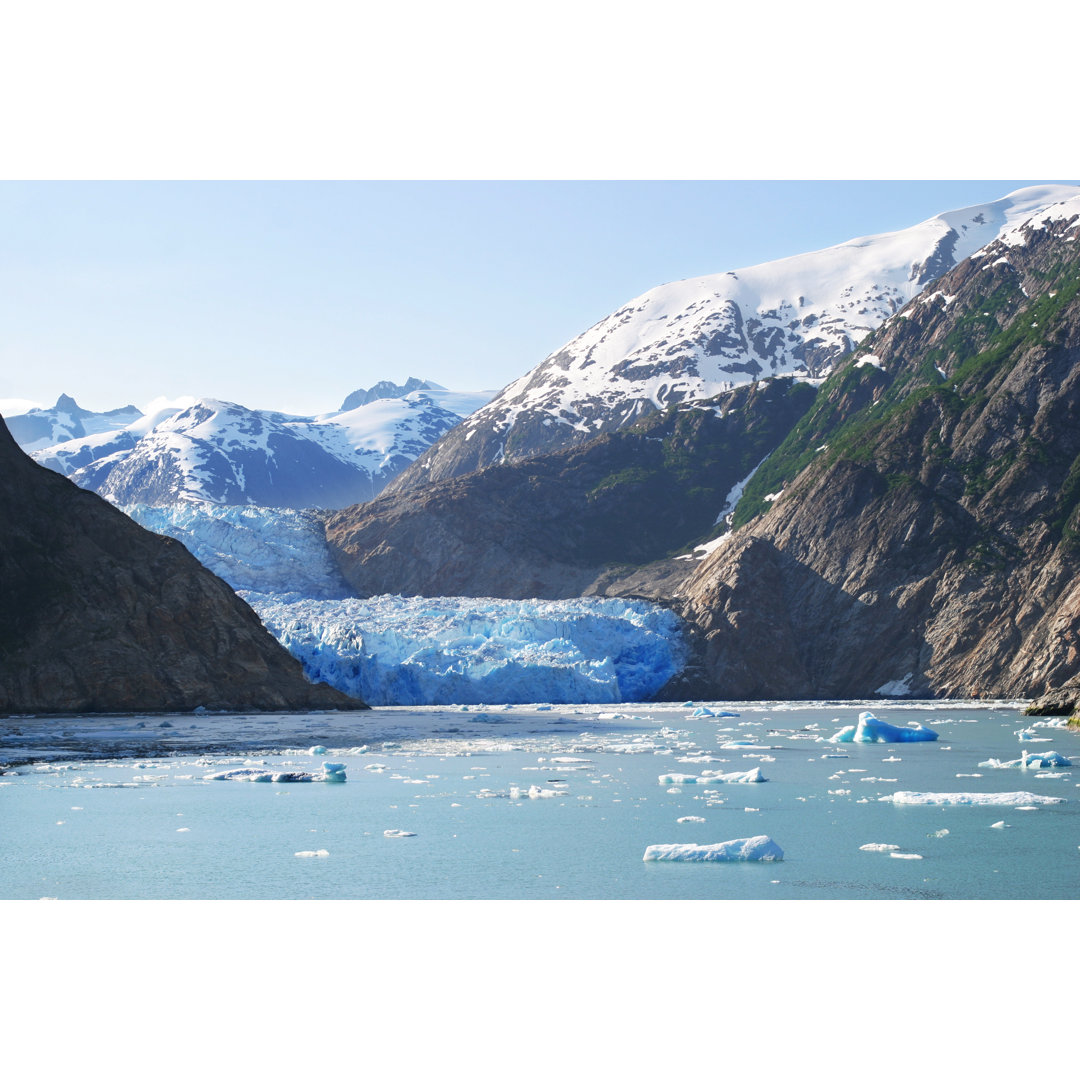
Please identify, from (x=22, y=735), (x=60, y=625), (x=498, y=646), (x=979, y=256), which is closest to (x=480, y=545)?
(x=498, y=646)

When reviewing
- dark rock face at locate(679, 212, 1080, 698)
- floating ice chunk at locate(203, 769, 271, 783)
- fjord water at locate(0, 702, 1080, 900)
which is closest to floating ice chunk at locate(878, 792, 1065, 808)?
fjord water at locate(0, 702, 1080, 900)

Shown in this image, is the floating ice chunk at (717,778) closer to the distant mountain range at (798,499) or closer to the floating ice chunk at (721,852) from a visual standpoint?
the floating ice chunk at (721,852)

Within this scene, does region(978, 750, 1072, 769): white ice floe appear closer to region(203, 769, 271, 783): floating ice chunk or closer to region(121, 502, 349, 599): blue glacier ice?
region(203, 769, 271, 783): floating ice chunk

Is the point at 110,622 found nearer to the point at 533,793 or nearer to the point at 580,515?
the point at 533,793

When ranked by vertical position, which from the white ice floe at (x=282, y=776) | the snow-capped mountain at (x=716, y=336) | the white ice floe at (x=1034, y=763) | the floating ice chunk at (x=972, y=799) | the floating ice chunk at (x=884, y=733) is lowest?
the floating ice chunk at (x=884, y=733)

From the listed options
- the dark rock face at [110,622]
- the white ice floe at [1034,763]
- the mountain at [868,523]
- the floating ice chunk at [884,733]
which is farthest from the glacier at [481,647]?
the white ice floe at [1034,763]

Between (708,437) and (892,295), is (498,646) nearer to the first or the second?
(708,437)

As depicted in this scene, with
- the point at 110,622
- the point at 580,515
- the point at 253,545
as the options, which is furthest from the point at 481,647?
the point at 580,515
